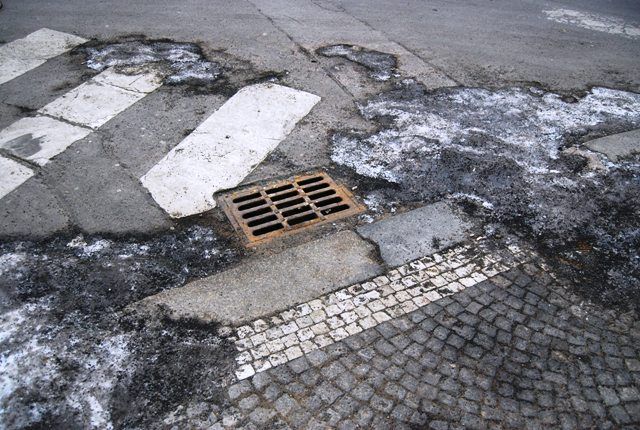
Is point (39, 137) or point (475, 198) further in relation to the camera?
point (39, 137)

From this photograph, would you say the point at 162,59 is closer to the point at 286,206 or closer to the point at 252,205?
the point at 252,205

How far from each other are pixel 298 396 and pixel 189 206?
2.04 metres

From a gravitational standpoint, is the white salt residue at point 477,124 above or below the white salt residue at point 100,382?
above

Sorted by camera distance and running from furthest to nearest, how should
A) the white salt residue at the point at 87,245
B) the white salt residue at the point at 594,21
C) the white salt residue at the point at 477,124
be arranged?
the white salt residue at the point at 594,21
the white salt residue at the point at 477,124
the white salt residue at the point at 87,245

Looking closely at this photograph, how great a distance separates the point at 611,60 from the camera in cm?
709

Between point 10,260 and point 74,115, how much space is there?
2291 millimetres

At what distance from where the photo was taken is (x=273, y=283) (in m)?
3.53

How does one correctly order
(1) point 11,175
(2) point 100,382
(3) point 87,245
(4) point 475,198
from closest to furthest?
(2) point 100,382 → (3) point 87,245 → (4) point 475,198 → (1) point 11,175

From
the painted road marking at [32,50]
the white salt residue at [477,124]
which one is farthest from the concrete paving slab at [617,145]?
the painted road marking at [32,50]

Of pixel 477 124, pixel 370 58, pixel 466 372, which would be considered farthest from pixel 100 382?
pixel 370 58

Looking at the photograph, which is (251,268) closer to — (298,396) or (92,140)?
(298,396)

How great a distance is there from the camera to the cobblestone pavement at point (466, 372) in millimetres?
2750

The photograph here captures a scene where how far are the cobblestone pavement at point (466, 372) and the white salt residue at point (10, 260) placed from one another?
6.10 feet

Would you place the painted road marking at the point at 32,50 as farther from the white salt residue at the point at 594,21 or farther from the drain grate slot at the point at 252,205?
the white salt residue at the point at 594,21
